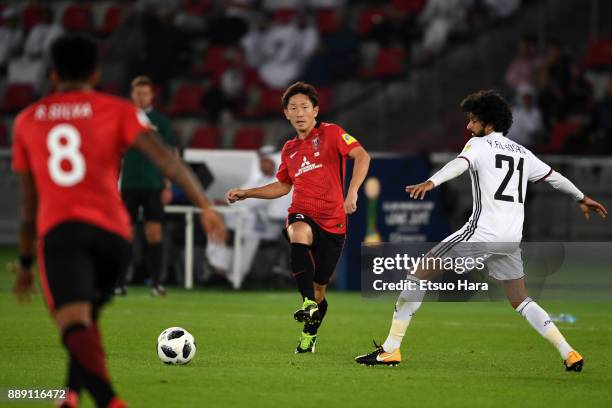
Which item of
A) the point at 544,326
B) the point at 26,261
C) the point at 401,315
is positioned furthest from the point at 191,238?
the point at 26,261

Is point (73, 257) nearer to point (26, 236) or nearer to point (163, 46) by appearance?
point (26, 236)

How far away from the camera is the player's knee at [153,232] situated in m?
14.2

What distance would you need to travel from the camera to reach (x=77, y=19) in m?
27.6

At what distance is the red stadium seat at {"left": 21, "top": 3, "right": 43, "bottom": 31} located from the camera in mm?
27341

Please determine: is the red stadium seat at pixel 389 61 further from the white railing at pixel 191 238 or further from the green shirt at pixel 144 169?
the green shirt at pixel 144 169

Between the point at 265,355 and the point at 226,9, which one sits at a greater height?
the point at 226,9

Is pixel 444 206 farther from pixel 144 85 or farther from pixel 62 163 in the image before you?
pixel 62 163

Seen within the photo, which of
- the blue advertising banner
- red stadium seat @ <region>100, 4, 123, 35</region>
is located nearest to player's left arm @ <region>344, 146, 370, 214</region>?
the blue advertising banner

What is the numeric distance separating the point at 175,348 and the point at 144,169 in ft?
18.5

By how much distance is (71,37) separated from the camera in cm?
589

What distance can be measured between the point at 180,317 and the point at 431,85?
10.6m

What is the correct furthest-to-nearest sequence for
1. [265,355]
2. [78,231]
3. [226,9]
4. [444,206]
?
1. [226,9]
2. [444,206]
3. [265,355]
4. [78,231]

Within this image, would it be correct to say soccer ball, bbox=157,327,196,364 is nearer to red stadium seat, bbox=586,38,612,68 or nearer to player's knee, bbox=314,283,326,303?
player's knee, bbox=314,283,326,303

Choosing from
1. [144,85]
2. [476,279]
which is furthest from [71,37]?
[144,85]
